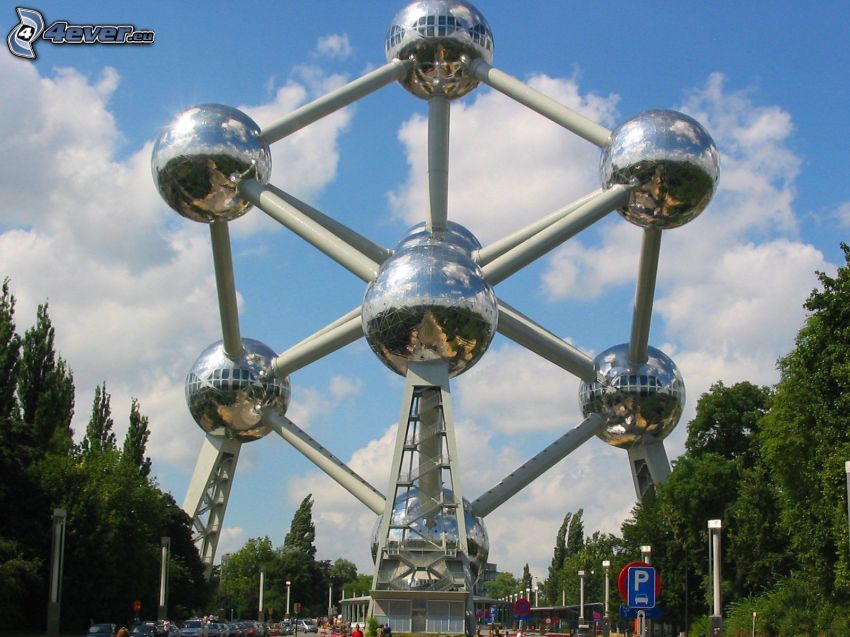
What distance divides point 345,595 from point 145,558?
6118 cm

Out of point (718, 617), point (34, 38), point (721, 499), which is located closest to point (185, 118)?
point (34, 38)

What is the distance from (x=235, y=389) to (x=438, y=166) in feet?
26.2

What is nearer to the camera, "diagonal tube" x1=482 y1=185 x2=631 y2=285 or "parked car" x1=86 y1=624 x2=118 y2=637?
"parked car" x1=86 y1=624 x2=118 y2=637

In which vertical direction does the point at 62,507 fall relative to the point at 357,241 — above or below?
below

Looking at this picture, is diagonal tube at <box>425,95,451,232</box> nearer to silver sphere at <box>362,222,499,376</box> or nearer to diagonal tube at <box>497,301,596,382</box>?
diagonal tube at <box>497,301,596,382</box>

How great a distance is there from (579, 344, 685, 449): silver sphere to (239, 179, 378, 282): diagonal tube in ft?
25.5

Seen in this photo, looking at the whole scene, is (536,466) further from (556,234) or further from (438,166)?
(438,166)

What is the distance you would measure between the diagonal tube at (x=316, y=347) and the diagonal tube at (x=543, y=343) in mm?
3625

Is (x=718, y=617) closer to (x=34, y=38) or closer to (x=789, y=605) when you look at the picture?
(x=789, y=605)

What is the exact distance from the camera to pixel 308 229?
28.6 metres

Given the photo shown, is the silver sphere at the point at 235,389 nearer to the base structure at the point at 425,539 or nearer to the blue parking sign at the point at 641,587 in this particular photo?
the base structure at the point at 425,539

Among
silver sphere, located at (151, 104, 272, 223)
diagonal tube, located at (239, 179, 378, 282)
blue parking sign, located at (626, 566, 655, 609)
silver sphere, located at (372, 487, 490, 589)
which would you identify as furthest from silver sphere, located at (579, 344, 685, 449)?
blue parking sign, located at (626, 566, 655, 609)

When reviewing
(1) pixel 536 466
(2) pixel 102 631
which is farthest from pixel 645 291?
(2) pixel 102 631

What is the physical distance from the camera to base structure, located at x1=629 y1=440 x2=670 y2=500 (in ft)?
115
